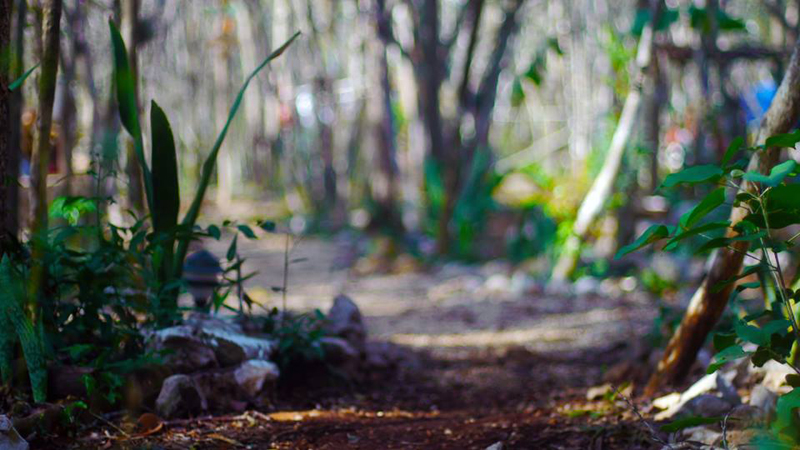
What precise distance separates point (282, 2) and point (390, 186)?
561 cm

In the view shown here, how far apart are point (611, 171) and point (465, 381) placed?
2798 millimetres

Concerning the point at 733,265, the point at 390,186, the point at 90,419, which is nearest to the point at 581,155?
the point at 390,186

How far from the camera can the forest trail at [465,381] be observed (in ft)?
7.21

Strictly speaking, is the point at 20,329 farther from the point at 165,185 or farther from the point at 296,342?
the point at 296,342

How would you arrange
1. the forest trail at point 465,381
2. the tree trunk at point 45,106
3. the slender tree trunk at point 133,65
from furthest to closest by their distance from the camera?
1. the slender tree trunk at point 133,65
2. the tree trunk at point 45,106
3. the forest trail at point 465,381

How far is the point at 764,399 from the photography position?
212 cm

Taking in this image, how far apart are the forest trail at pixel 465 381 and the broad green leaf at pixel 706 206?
70 cm

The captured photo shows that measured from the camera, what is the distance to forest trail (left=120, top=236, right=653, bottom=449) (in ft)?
7.21

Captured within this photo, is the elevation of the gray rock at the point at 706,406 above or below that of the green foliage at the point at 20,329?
below

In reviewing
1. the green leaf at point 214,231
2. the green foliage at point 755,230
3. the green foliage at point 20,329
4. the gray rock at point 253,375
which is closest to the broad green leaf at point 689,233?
the green foliage at point 755,230

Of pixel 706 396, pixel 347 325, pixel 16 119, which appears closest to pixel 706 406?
pixel 706 396

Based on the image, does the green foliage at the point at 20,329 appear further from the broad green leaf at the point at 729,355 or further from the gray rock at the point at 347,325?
the broad green leaf at the point at 729,355

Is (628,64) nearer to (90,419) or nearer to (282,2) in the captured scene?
(90,419)

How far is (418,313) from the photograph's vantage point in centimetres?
498
